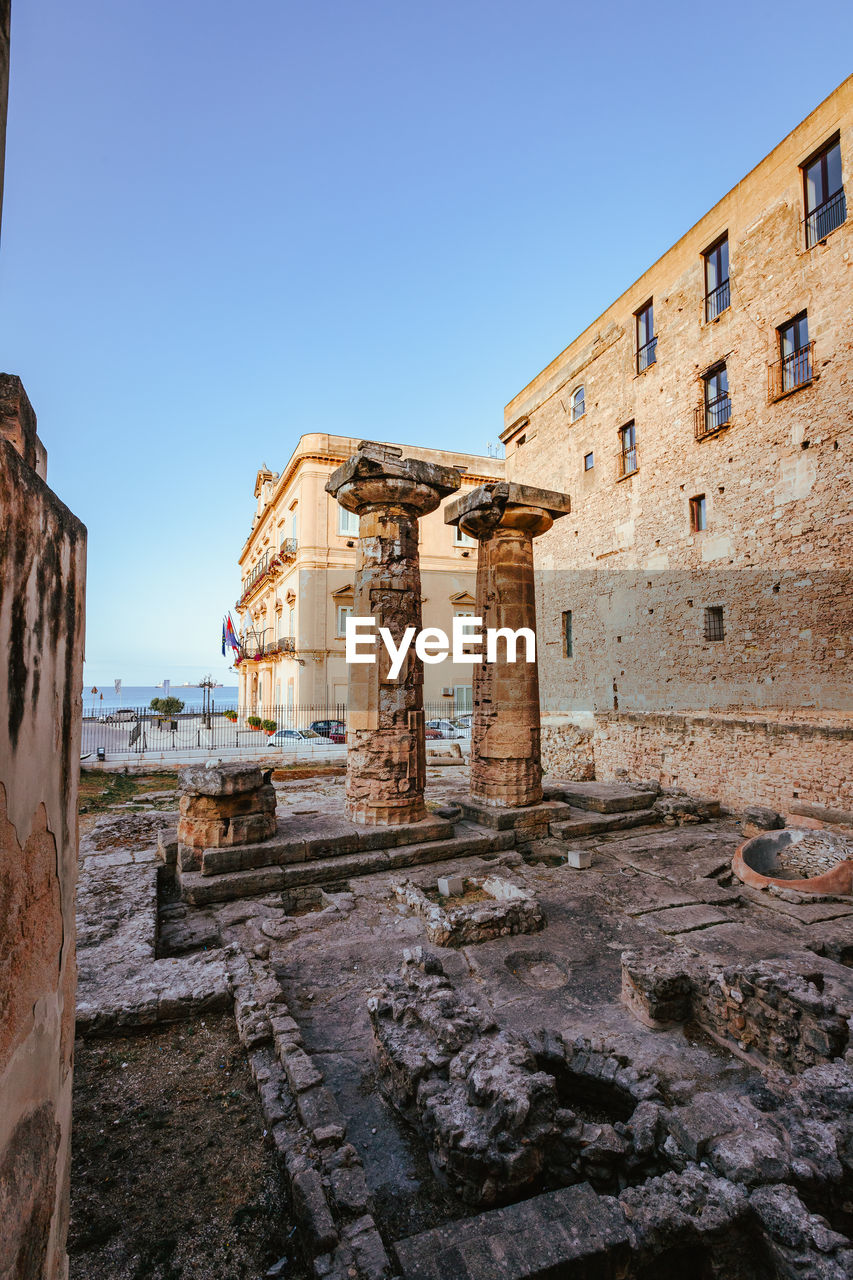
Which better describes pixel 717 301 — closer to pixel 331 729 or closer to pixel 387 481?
pixel 387 481

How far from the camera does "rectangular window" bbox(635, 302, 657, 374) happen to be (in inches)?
537

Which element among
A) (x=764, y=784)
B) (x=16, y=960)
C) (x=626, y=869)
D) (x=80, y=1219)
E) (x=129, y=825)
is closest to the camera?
(x=16, y=960)

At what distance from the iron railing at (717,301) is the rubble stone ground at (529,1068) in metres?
10.8

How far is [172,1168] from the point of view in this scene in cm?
291

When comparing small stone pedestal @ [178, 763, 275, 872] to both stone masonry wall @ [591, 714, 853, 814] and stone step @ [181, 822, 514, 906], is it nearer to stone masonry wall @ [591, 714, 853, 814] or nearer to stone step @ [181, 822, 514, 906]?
stone step @ [181, 822, 514, 906]

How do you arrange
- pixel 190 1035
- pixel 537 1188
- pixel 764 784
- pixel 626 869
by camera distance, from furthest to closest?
pixel 764 784 → pixel 626 869 → pixel 190 1035 → pixel 537 1188

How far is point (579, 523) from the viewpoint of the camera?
15852 millimetres

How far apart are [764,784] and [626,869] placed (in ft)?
14.3

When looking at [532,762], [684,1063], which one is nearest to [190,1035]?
[684,1063]

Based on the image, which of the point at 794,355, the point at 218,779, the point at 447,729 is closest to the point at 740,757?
the point at 794,355

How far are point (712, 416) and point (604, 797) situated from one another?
7.87 m

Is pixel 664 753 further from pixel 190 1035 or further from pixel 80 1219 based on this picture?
pixel 80 1219

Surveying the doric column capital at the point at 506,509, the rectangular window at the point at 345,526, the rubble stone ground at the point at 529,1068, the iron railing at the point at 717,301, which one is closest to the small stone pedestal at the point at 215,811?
the rubble stone ground at the point at 529,1068

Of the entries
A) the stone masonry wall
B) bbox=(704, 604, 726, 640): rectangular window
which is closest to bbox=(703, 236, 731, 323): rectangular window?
bbox=(704, 604, 726, 640): rectangular window
